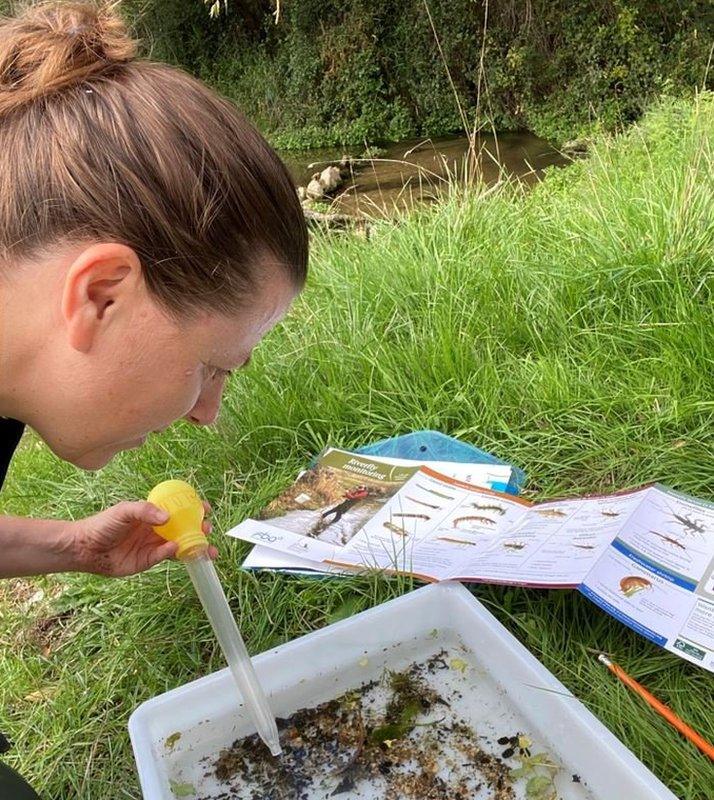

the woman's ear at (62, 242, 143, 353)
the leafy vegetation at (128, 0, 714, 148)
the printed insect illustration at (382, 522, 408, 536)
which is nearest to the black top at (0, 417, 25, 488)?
the woman's ear at (62, 242, 143, 353)

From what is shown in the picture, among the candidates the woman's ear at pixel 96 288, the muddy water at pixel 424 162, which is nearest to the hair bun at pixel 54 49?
the woman's ear at pixel 96 288

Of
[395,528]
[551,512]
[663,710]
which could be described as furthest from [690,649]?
[395,528]

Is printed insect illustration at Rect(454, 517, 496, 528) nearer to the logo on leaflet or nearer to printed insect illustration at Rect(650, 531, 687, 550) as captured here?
printed insect illustration at Rect(650, 531, 687, 550)

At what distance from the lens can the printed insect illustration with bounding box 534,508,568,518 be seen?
1307mm

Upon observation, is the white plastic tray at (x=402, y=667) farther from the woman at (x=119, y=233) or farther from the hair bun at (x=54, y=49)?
the hair bun at (x=54, y=49)

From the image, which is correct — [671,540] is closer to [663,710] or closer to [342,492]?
[663,710]

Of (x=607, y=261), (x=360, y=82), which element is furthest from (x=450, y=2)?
→ (x=607, y=261)

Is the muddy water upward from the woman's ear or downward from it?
downward

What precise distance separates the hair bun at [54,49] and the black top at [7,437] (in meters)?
0.45

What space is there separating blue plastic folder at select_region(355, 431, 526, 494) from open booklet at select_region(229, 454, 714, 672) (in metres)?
0.08

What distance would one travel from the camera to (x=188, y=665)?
1254 millimetres

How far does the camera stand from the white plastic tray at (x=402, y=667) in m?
0.89

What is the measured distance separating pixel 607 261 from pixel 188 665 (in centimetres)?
141

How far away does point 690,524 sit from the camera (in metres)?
1.21
